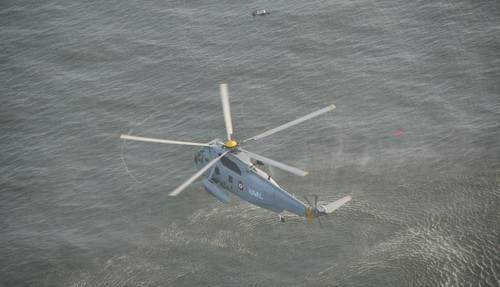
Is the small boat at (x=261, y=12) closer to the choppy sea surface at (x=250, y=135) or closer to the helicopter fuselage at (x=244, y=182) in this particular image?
the choppy sea surface at (x=250, y=135)

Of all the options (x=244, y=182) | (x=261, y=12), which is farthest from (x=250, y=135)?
(x=261, y=12)

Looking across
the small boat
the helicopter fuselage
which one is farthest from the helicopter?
the small boat

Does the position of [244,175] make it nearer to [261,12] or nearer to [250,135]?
[250,135]

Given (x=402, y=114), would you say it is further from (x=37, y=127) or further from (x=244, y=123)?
(x=37, y=127)

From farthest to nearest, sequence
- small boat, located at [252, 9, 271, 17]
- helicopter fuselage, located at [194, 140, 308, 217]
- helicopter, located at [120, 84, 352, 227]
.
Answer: small boat, located at [252, 9, 271, 17] < helicopter fuselage, located at [194, 140, 308, 217] < helicopter, located at [120, 84, 352, 227]

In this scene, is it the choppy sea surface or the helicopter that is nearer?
the helicopter

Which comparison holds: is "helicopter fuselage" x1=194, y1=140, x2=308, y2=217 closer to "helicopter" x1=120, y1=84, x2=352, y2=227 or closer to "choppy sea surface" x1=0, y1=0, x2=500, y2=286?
"helicopter" x1=120, y1=84, x2=352, y2=227
